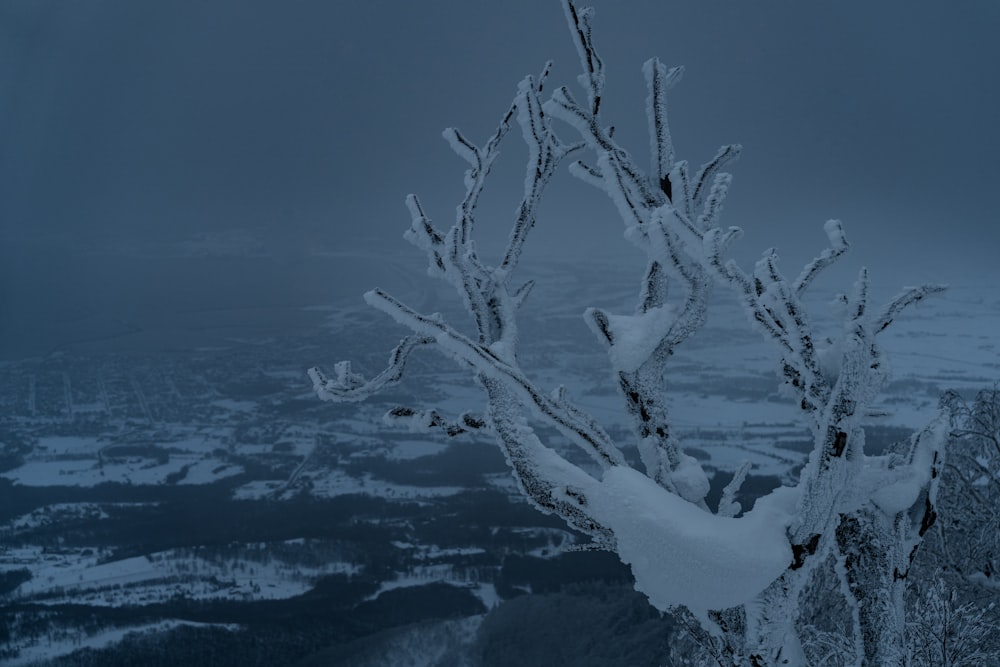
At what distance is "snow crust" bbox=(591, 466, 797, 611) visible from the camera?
3.69 feet

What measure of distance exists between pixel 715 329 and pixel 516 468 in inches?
3280

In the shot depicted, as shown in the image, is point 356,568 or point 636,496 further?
point 356,568

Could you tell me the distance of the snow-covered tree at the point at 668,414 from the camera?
3.70ft

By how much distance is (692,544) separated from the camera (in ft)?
3.70

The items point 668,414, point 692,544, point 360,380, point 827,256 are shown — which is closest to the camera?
point 692,544

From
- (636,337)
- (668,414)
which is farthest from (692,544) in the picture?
(636,337)

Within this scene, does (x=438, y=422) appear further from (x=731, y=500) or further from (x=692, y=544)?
(x=731, y=500)

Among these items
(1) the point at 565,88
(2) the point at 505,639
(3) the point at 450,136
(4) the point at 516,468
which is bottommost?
(2) the point at 505,639

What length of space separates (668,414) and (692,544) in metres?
0.35

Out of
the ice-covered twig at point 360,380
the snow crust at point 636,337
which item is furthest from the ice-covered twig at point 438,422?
the snow crust at point 636,337

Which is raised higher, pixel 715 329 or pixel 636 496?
pixel 636 496

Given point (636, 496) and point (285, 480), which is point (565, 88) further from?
point (285, 480)

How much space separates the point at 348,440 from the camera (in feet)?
181

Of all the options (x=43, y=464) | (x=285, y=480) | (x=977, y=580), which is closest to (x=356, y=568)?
(x=285, y=480)
